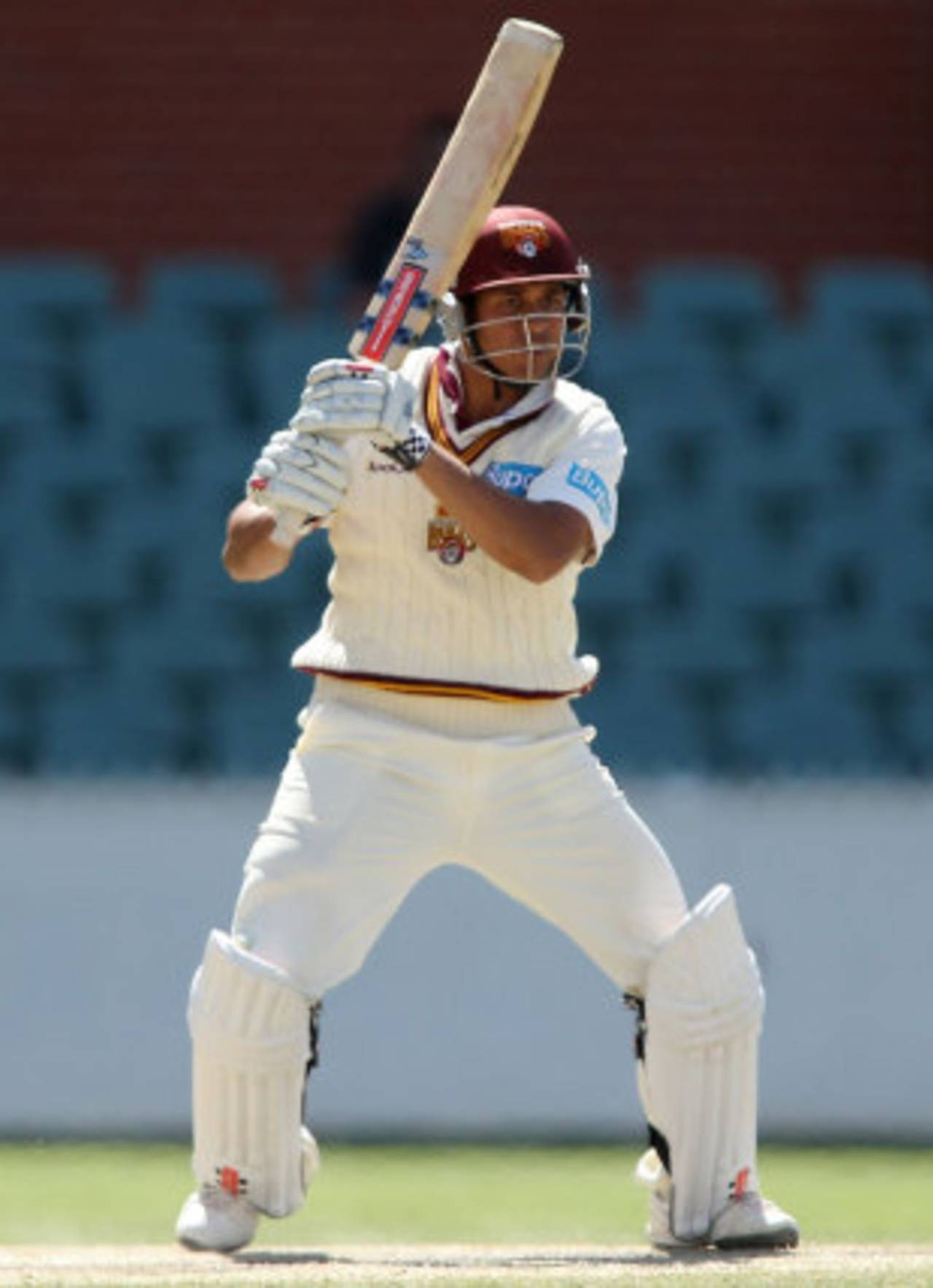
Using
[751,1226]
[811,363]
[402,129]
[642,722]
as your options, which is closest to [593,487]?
[751,1226]

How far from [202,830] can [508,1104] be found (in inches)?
34.7

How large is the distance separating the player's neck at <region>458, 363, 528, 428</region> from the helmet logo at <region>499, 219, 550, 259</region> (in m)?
0.20

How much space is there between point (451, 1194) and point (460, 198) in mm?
2217

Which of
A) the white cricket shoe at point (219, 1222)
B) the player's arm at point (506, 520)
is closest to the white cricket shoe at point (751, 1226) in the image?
the white cricket shoe at point (219, 1222)

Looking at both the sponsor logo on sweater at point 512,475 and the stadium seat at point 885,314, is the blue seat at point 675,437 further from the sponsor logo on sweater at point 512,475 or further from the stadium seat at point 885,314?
the sponsor logo on sweater at point 512,475

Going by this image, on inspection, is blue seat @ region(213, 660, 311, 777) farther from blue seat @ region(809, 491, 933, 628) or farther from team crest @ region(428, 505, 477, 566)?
team crest @ region(428, 505, 477, 566)

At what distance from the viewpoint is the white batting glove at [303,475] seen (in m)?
4.51

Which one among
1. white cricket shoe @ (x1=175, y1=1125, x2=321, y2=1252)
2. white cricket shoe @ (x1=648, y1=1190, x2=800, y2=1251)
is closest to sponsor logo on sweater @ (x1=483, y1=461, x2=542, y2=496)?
white cricket shoe @ (x1=175, y1=1125, x2=321, y2=1252)

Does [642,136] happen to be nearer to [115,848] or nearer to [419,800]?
[115,848]

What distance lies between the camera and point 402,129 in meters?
9.41

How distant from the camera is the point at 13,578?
7.95m

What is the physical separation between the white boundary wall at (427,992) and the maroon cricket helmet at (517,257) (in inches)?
97.2

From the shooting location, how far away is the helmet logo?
4.79m

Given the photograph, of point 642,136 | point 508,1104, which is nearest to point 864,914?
point 508,1104
